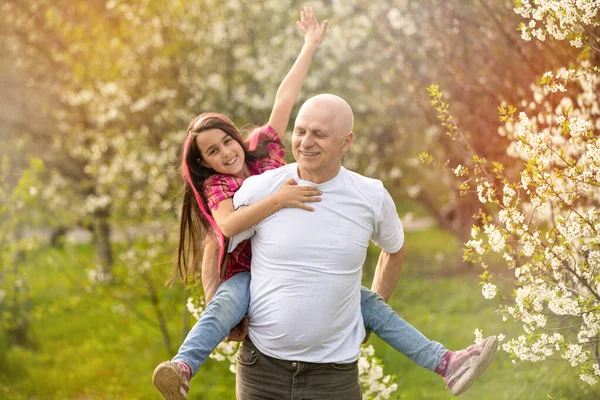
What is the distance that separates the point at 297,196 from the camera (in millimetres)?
3320

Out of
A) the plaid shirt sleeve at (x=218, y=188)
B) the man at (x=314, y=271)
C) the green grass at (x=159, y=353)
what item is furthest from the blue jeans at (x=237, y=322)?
the green grass at (x=159, y=353)

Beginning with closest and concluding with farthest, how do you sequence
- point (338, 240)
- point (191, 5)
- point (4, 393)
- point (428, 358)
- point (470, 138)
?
point (338, 240) < point (428, 358) < point (4, 393) < point (470, 138) < point (191, 5)

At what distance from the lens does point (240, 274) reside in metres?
3.64

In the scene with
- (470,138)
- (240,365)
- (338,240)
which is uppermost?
(470,138)

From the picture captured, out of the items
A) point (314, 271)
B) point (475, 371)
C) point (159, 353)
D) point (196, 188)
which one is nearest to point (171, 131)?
point (159, 353)

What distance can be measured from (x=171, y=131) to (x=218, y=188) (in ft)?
20.3

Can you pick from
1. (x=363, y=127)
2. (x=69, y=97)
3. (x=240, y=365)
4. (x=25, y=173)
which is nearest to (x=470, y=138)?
(x=363, y=127)

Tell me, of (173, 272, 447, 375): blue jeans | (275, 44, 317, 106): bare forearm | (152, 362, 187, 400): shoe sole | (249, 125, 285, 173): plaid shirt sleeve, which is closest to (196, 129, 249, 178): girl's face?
(249, 125, 285, 173): plaid shirt sleeve

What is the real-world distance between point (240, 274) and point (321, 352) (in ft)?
1.93

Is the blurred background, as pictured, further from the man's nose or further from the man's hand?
the man's nose

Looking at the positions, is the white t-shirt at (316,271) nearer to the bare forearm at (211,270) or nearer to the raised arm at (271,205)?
the raised arm at (271,205)

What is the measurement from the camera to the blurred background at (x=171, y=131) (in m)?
7.27

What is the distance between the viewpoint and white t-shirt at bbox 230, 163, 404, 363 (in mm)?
3340

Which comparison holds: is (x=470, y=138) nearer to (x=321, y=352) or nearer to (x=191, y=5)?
(x=191, y=5)
